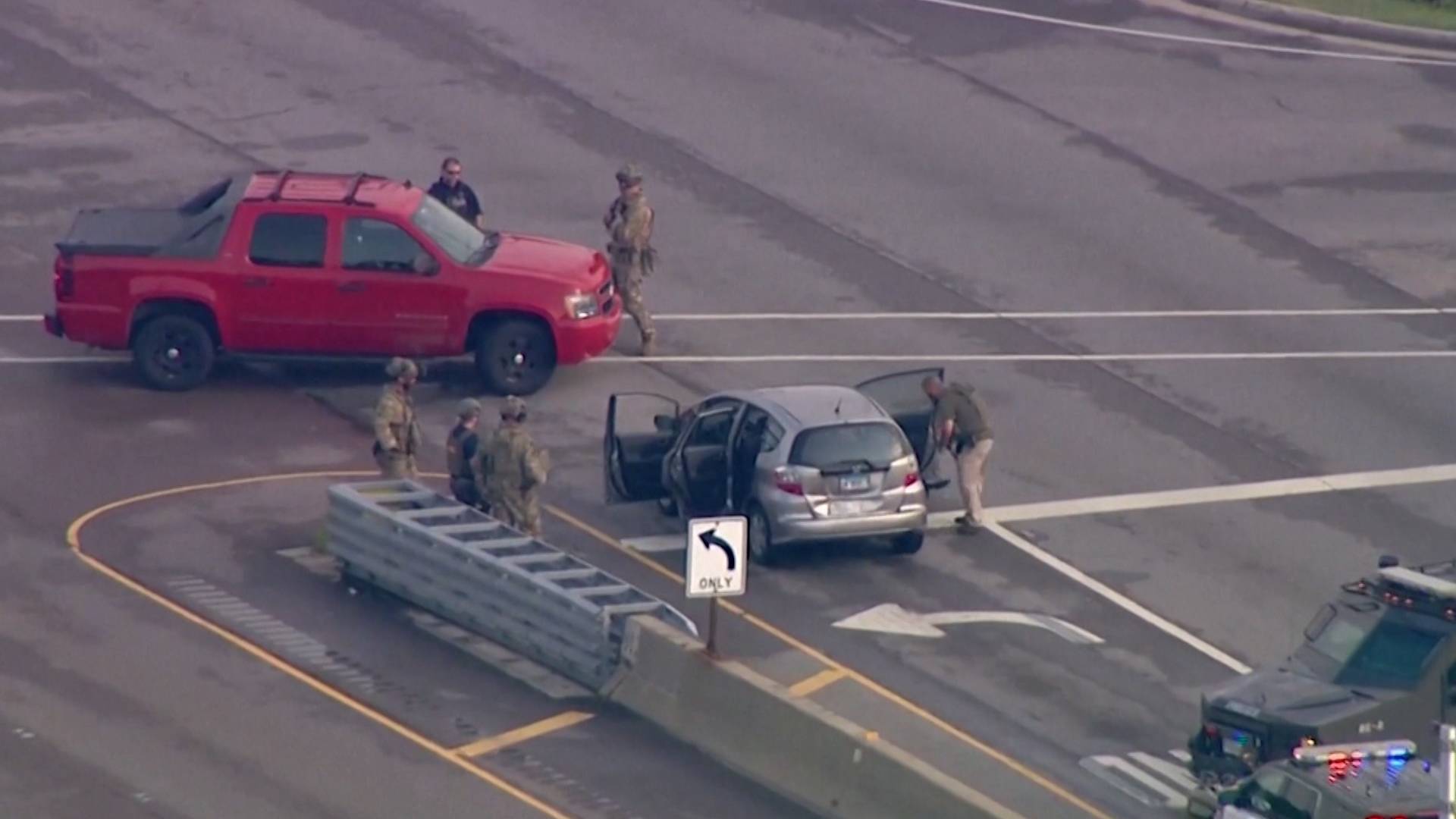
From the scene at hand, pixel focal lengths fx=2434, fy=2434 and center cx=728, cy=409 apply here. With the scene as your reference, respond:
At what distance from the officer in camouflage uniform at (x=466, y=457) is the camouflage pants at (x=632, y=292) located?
5063 millimetres

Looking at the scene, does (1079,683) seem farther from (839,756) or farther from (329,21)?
(329,21)

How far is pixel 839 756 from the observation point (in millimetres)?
16938

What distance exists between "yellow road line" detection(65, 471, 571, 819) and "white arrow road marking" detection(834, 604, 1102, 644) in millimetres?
4274

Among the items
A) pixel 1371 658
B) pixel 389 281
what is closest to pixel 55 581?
pixel 389 281

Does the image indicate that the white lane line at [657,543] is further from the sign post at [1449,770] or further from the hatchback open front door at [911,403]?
the sign post at [1449,770]

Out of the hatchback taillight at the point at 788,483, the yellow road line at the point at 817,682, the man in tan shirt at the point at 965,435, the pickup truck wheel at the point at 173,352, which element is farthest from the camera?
the pickup truck wheel at the point at 173,352

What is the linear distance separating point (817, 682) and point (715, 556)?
204cm

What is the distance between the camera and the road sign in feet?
57.8

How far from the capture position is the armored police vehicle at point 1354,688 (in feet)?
56.5

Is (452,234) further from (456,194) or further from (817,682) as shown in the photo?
(817,682)

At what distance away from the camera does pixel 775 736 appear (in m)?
17.5

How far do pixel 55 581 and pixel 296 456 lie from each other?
365cm

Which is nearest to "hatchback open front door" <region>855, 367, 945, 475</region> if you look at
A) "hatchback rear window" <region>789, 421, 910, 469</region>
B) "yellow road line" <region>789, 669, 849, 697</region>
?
"hatchback rear window" <region>789, 421, 910, 469</region>

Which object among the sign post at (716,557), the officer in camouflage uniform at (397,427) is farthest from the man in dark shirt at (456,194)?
the sign post at (716,557)
